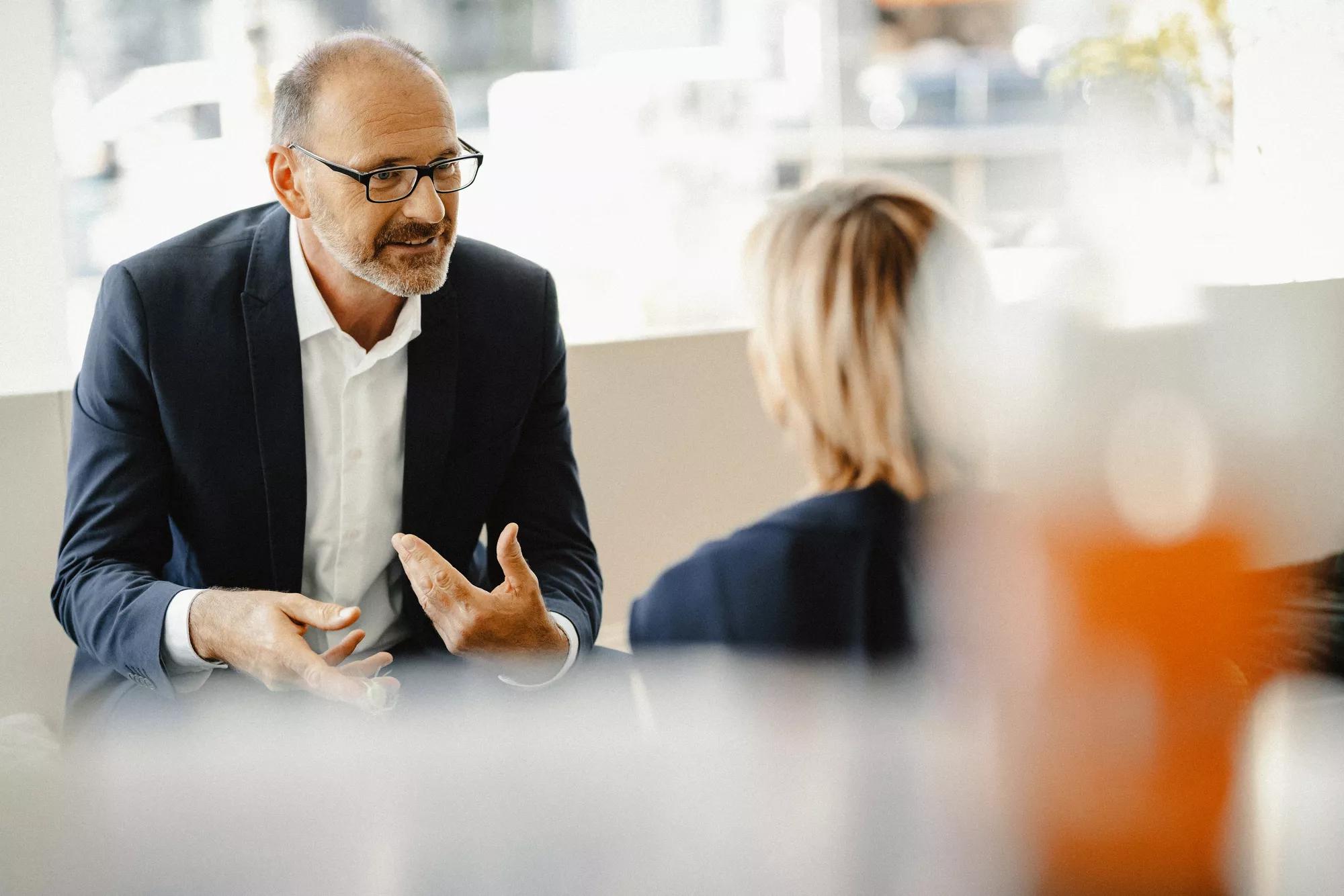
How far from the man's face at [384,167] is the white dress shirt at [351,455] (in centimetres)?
6

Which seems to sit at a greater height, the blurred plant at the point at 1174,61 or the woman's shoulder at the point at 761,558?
the blurred plant at the point at 1174,61

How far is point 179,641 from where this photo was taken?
1.07 m

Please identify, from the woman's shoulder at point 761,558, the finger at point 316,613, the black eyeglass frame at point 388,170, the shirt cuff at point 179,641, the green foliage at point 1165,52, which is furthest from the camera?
the green foliage at point 1165,52

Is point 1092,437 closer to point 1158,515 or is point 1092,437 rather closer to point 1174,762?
point 1158,515

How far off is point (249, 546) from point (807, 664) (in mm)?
659

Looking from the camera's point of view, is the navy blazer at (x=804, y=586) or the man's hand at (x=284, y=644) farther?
the man's hand at (x=284, y=644)

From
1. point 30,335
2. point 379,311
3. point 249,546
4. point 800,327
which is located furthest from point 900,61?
point 30,335

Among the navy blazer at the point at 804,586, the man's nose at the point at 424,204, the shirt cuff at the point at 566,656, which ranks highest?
the man's nose at the point at 424,204

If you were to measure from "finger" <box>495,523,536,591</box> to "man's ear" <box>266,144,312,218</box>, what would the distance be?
0.42m

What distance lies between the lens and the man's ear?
120 centimetres

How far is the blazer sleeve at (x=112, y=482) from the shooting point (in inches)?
43.5

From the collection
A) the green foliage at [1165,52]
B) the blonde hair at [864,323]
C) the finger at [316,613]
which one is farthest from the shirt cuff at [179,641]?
the green foliage at [1165,52]

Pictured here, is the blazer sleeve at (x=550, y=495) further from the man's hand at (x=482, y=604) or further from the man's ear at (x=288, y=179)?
the man's ear at (x=288, y=179)

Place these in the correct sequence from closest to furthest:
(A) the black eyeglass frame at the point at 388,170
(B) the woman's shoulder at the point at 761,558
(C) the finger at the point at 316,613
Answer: (B) the woman's shoulder at the point at 761,558, (C) the finger at the point at 316,613, (A) the black eyeglass frame at the point at 388,170
